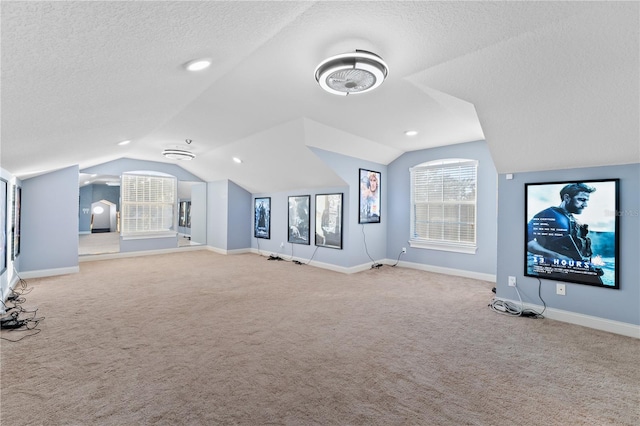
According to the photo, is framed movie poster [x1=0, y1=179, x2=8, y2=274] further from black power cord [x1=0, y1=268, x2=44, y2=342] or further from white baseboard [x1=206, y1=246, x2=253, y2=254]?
white baseboard [x1=206, y1=246, x2=253, y2=254]

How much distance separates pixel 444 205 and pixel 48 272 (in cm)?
792

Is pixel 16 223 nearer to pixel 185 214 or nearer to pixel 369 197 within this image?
pixel 369 197

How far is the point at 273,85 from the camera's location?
3189mm

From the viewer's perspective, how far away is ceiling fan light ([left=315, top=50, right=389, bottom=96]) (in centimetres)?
231

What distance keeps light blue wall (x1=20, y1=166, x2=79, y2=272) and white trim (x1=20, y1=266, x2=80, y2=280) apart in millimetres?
53

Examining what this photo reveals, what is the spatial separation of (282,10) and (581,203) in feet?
12.6

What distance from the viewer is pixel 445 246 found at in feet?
19.4

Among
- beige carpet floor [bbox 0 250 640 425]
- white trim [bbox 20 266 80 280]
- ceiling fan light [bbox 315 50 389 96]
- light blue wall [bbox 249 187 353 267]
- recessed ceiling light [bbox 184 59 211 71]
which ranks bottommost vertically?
beige carpet floor [bbox 0 250 640 425]

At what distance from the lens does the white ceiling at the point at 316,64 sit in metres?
1.43

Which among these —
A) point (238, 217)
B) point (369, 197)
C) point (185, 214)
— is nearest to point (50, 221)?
point (238, 217)

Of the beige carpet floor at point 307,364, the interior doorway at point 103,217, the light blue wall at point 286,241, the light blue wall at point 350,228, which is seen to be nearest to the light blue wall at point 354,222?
the light blue wall at point 350,228

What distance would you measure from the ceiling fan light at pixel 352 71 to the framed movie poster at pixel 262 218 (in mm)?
5838

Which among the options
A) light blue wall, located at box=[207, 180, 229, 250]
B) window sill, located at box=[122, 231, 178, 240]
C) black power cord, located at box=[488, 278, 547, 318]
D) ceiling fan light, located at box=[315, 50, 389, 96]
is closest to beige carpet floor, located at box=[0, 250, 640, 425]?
black power cord, located at box=[488, 278, 547, 318]

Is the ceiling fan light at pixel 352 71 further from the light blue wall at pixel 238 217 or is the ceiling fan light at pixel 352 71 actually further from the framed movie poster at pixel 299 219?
the light blue wall at pixel 238 217
